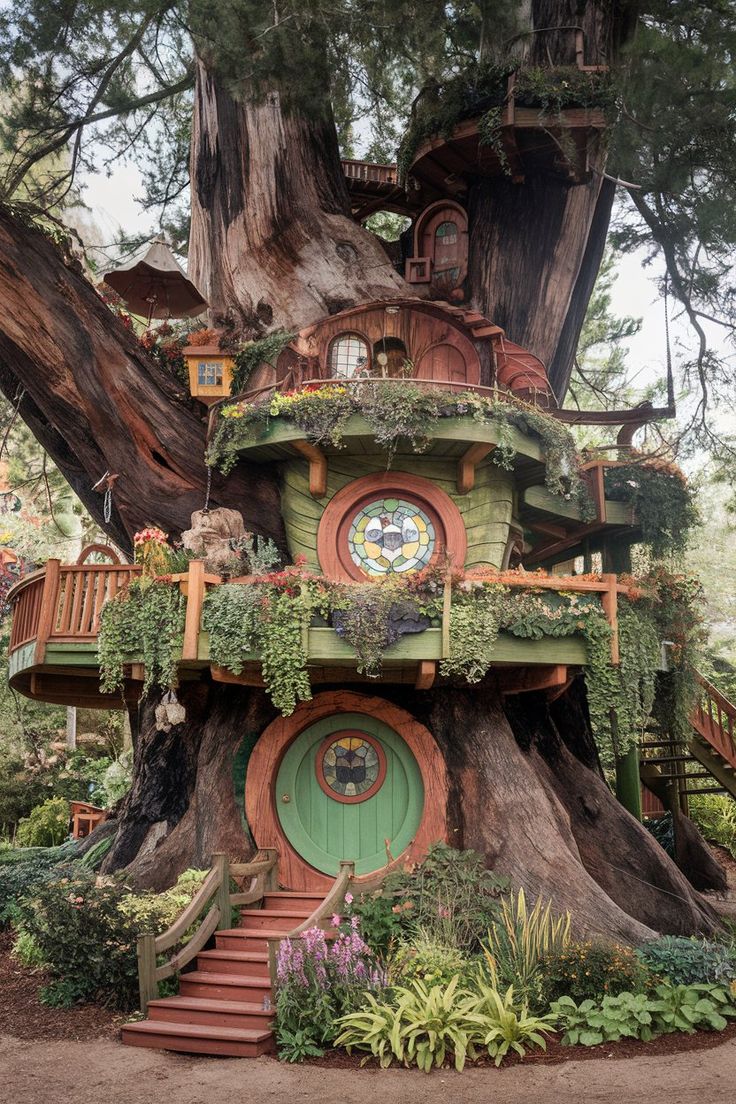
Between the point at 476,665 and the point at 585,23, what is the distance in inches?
464

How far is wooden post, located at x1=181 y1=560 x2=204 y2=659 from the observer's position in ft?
39.3

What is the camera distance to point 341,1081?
29.7 feet

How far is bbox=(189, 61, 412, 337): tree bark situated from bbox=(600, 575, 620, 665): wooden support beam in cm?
662

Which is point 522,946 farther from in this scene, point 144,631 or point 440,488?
point 440,488

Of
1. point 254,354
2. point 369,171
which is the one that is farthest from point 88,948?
point 369,171

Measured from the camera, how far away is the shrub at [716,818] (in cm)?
2238

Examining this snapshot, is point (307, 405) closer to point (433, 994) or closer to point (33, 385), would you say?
point (33, 385)

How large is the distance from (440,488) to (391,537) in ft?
3.05

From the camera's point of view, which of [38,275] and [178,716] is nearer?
[178,716]

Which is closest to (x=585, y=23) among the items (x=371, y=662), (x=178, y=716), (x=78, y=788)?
(x=371, y=662)

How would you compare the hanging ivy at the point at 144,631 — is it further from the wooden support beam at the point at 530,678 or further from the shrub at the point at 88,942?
the wooden support beam at the point at 530,678

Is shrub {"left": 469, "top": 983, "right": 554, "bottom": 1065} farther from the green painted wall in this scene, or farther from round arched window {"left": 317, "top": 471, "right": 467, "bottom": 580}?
the green painted wall

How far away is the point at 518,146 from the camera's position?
53.7ft

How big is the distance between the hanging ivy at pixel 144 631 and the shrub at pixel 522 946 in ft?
15.1
